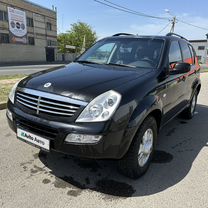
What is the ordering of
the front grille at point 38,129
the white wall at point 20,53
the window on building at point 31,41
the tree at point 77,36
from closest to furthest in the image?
the front grille at point 38,129 < the white wall at point 20,53 < the window on building at point 31,41 < the tree at point 77,36

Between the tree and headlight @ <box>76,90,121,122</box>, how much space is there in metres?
55.5

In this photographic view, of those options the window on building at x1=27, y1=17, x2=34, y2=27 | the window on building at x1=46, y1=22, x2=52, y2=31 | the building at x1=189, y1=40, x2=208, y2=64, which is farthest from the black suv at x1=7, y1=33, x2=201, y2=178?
the building at x1=189, y1=40, x2=208, y2=64

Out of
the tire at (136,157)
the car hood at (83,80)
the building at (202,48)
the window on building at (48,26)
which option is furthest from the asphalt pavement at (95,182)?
the building at (202,48)

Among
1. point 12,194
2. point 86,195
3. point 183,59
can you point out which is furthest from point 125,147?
point 183,59

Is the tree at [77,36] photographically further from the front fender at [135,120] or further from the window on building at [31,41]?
the front fender at [135,120]

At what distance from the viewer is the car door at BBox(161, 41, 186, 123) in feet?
12.2

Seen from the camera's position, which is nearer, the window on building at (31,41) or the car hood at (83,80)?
the car hood at (83,80)

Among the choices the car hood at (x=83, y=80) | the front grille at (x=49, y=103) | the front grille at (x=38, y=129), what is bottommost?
the front grille at (x=38, y=129)

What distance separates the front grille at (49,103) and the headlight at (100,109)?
90 millimetres

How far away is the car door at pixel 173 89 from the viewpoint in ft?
12.2

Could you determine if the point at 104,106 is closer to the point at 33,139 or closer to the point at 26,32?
the point at 33,139

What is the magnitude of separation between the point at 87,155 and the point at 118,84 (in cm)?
→ 87

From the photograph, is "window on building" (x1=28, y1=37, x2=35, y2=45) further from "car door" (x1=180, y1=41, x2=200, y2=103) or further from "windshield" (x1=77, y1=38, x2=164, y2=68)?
"windshield" (x1=77, y1=38, x2=164, y2=68)

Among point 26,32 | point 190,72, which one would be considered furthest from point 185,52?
point 26,32
